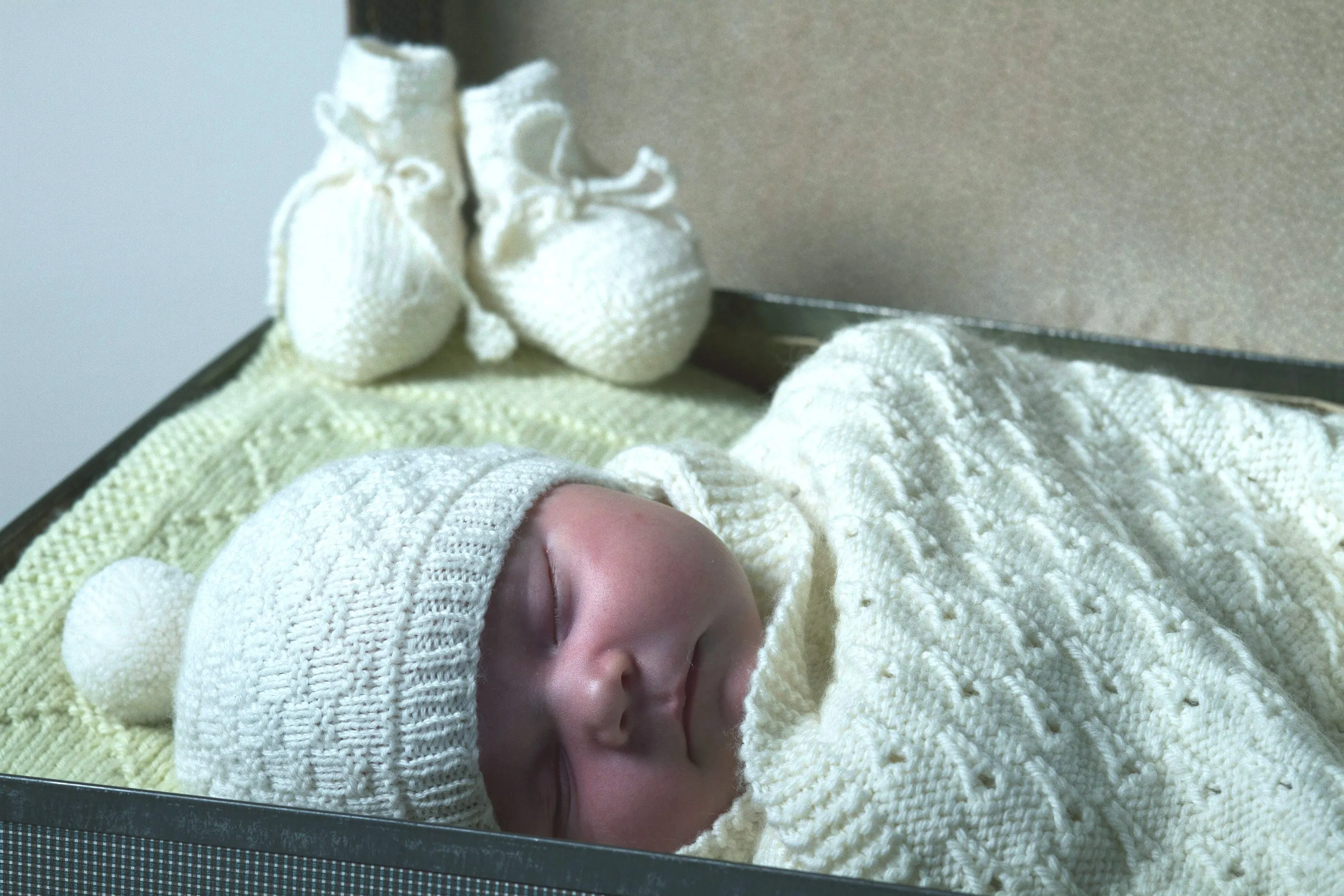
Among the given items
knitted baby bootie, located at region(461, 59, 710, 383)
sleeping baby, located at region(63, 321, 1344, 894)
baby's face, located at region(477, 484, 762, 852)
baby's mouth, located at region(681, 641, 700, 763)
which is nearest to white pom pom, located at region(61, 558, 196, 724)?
sleeping baby, located at region(63, 321, 1344, 894)

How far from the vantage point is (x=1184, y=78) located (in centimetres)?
130

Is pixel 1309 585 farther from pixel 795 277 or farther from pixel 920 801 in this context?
pixel 795 277

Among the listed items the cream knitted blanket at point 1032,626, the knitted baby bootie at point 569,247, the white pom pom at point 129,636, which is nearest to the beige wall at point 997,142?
the knitted baby bootie at point 569,247

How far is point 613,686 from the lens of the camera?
74 cm

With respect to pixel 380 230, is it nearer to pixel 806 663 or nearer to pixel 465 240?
pixel 465 240

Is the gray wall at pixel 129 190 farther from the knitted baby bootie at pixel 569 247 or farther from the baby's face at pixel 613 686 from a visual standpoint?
the baby's face at pixel 613 686

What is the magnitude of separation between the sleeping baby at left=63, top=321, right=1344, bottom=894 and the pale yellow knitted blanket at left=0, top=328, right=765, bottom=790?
0.05m

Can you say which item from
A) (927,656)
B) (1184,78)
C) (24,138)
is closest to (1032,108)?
(1184,78)

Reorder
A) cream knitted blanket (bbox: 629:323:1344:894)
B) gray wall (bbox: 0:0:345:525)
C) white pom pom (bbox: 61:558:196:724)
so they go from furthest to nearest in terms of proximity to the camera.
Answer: gray wall (bbox: 0:0:345:525), white pom pom (bbox: 61:558:196:724), cream knitted blanket (bbox: 629:323:1344:894)

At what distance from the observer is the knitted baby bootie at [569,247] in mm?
1256

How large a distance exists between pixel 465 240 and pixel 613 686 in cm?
74

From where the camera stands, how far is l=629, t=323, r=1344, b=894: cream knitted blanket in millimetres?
711

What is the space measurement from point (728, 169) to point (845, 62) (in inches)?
7.9

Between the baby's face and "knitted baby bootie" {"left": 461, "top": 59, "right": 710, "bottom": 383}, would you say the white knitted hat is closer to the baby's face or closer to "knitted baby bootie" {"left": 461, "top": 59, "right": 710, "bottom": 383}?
the baby's face
